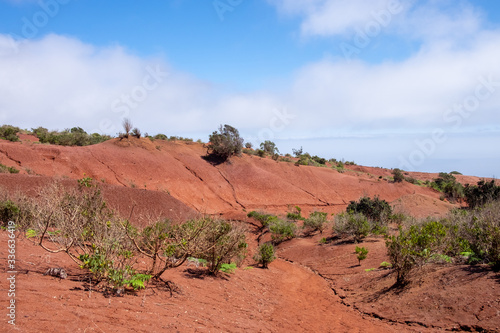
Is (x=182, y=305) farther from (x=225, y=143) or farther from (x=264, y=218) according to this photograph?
(x=225, y=143)

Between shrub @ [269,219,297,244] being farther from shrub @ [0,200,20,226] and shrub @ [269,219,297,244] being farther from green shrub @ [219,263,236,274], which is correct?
shrub @ [0,200,20,226]

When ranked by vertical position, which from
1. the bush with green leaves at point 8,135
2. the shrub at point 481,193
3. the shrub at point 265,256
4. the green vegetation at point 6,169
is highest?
the bush with green leaves at point 8,135

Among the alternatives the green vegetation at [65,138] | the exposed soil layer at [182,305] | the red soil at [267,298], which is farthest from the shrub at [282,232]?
the green vegetation at [65,138]

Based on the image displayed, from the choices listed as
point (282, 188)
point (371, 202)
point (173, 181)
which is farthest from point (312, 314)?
point (282, 188)

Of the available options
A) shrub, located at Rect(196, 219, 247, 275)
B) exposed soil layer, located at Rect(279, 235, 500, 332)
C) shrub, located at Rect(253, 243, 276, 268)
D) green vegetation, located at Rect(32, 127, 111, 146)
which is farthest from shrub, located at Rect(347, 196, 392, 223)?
green vegetation, located at Rect(32, 127, 111, 146)

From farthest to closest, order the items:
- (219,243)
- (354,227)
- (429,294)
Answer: (354,227) < (219,243) < (429,294)

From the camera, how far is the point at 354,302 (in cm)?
869

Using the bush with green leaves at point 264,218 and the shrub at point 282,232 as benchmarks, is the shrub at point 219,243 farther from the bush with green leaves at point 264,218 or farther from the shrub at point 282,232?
the bush with green leaves at point 264,218

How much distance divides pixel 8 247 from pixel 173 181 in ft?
69.9

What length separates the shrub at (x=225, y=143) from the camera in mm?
33812

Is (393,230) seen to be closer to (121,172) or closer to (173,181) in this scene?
(173,181)

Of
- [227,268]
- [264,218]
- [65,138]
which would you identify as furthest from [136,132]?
[227,268]

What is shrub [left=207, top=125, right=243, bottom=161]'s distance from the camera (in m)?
33.8

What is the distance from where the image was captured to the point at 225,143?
33.9 m
